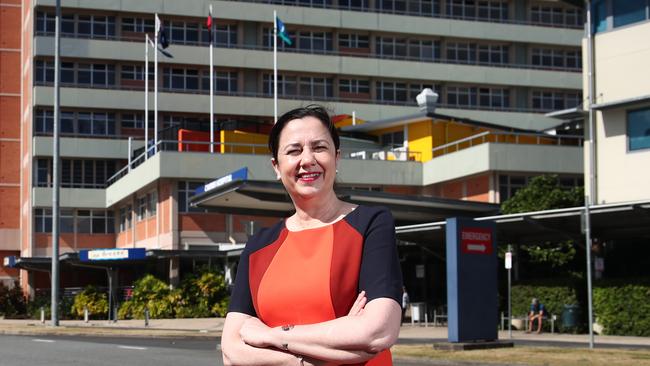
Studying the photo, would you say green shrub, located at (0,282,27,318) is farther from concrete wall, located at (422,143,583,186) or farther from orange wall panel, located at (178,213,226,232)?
concrete wall, located at (422,143,583,186)

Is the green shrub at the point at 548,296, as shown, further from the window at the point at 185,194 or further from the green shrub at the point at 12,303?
the green shrub at the point at 12,303

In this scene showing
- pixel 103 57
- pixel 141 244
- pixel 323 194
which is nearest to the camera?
pixel 323 194

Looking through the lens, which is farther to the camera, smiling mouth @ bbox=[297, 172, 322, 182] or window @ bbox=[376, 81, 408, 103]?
window @ bbox=[376, 81, 408, 103]

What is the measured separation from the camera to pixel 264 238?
3.54 meters

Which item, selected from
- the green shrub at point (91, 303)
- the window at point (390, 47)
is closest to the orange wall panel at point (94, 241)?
the green shrub at point (91, 303)

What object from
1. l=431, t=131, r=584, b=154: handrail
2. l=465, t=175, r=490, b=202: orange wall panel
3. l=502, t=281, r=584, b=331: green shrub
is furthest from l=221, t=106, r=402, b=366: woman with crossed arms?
l=465, t=175, r=490, b=202: orange wall panel

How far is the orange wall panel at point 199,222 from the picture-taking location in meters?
55.1

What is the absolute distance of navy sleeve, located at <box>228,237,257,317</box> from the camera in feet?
11.4

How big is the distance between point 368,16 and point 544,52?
14148 millimetres

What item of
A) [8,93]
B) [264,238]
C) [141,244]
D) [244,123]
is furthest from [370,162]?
[264,238]

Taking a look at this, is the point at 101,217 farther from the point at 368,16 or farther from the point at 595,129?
the point at 595,129

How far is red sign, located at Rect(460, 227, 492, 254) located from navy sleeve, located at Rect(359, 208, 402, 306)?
70.2 feet

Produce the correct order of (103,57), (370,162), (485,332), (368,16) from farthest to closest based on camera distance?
1. (368,16)
2. (103,57)
3. (370,162)
4. (485,332)

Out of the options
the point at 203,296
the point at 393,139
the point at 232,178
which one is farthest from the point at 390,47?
the point at 232,178
